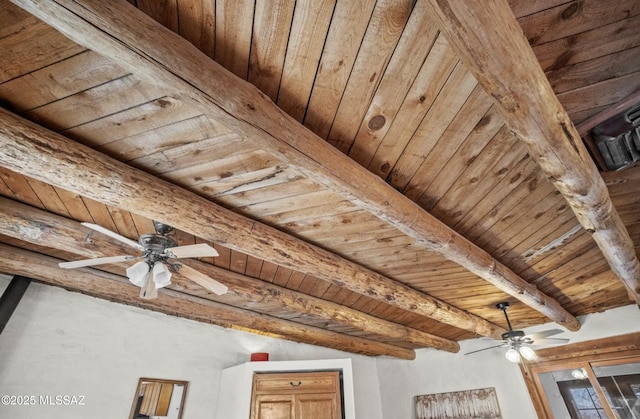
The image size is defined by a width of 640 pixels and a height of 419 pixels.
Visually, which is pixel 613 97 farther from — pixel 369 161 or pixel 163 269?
pixel 163 269

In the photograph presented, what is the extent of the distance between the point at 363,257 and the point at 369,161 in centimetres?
111

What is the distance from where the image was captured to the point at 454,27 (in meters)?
0.85

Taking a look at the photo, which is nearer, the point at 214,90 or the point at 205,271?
the point at 214,90

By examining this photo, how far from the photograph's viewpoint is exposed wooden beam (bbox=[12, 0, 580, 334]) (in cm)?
84

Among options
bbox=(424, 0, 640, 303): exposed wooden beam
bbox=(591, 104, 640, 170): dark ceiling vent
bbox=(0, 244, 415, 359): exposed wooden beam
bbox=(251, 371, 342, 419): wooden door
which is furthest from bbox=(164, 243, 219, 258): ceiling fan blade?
bbox=(251, 371, 342, 419): wooden door

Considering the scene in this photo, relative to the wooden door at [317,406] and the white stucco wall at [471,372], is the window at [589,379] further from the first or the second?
the wooden door at [317,406]

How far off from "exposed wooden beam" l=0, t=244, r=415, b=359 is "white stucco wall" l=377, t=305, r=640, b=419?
1.15 m

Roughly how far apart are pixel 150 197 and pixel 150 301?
1.87 metres

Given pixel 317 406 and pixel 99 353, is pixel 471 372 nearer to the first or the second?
pixel 317 406

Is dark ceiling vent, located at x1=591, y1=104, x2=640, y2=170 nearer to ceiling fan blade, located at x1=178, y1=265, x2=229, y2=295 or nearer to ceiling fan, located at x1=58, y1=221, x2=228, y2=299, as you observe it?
ceiling fan, located at x1=58, y1=221, x2=228, y2=299

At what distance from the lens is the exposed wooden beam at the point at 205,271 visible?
1773 millimetres

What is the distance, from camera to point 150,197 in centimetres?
154

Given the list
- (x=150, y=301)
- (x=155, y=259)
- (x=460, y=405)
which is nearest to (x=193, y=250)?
(x=155, y=259)

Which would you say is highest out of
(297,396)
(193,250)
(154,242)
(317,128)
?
(317,128)
